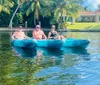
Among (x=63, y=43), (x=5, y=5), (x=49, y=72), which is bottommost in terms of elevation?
(x=49, y=72)

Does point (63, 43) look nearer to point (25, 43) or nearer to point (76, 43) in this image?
point (76, 43)

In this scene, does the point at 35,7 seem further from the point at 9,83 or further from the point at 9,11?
the point at 9,83

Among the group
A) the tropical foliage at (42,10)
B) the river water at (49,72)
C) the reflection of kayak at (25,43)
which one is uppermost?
the tropical foliage at (42,10)

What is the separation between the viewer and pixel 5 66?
45.7ft

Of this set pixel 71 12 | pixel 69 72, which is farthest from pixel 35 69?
pixel 71 12

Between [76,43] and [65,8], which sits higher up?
[65,8]

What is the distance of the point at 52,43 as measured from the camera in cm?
2105

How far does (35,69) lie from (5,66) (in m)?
1.48

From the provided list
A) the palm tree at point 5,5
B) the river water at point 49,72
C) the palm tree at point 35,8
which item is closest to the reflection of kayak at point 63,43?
the river water at point 49,72

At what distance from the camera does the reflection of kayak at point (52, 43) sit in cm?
2092

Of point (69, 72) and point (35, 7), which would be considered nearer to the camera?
point (69, 72)

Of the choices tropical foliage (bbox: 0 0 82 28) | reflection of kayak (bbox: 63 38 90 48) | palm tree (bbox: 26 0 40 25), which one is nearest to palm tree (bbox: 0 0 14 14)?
tropical foliage (bbox: 0 0 82 28)

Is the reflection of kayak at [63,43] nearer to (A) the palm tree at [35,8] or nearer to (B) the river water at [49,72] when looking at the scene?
(B) the river water at [49,72]

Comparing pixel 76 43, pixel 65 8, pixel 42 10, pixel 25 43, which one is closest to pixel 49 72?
pixel 25 43
